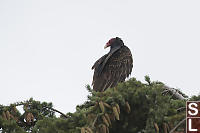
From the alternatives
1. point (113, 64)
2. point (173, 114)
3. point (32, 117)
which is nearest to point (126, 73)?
point (113, 64)

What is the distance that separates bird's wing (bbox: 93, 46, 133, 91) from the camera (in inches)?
303

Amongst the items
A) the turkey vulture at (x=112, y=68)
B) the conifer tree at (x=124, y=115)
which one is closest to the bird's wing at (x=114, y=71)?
the turkey vulture at (x=112, y=68)

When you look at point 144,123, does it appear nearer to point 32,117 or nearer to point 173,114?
point 173,114

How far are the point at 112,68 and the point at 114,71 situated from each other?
7 cm

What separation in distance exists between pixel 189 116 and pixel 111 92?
2.35 feet

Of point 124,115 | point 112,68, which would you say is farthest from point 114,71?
point 124,115

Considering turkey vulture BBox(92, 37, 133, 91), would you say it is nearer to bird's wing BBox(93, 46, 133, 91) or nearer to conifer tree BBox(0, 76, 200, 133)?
bird's wing BBox(93, 46, 133, 91)

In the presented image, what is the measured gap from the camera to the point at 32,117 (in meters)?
4.39

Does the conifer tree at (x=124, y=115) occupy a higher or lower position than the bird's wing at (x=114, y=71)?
lower

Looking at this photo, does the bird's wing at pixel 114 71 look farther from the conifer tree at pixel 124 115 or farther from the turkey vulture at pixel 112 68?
the conifer tree at pixel 124 115

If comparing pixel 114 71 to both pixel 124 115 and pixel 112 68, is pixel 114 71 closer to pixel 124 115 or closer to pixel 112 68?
pixel 112 68

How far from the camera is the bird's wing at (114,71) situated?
768 centimetres

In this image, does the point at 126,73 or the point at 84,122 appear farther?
the point at 126,73

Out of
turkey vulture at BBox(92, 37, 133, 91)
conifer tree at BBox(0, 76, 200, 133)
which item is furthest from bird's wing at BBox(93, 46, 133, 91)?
conifer tree at BBox(0, 76, 200, 133)
